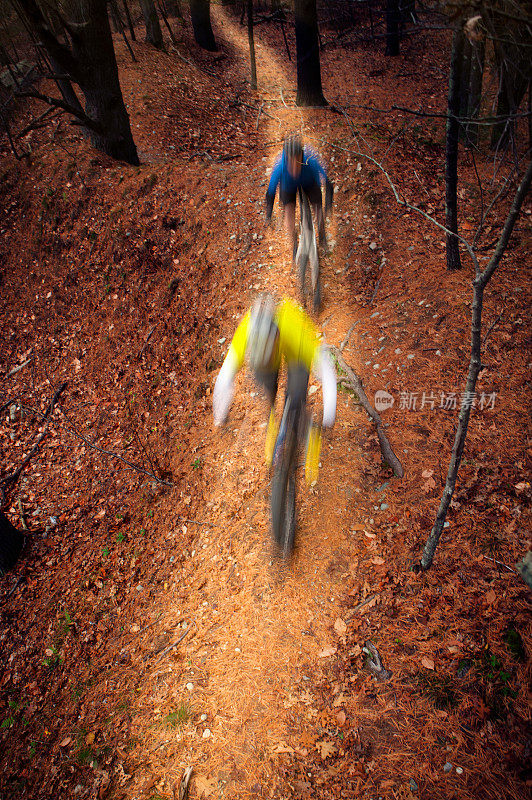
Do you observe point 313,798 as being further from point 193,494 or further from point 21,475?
point 21,475

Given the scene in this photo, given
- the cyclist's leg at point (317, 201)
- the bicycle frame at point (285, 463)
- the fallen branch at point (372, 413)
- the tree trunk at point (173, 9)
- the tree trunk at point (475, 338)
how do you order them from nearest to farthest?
the tree trunk at point (475, 338) → the bicycle frame at point (285, 463) → the fallen branch at point (372, 413) → the cyclist's leg at point (317, 201) → the tree trunk at point (173, 9)

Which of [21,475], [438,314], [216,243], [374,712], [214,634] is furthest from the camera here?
[216,243]

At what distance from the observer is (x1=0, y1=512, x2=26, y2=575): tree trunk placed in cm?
512

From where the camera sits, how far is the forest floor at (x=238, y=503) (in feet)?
9.19

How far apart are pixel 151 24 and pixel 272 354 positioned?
611 inches

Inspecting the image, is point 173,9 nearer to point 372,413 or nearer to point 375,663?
point 372,413

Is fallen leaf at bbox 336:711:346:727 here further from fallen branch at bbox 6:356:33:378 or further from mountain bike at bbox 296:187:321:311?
fallen branch at bbox 6:356:33:378

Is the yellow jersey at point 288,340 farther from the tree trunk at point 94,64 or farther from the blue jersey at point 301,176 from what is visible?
the tree trunk at point 94,64

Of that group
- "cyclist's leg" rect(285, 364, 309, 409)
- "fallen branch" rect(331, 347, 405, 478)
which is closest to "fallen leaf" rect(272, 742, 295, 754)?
"fallen branch" rect(331, 347, 405, 478)

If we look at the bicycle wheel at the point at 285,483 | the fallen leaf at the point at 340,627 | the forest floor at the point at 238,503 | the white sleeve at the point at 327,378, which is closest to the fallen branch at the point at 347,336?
the forest floor at the point at 238,503

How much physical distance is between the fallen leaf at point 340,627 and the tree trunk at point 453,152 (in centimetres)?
388

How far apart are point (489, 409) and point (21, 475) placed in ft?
23.4

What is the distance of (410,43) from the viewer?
14195 mm

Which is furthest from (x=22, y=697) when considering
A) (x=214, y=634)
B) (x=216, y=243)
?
(x=216, y=243)
